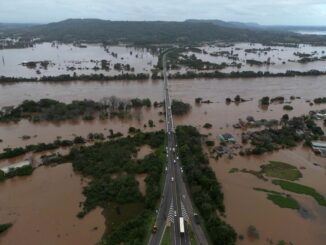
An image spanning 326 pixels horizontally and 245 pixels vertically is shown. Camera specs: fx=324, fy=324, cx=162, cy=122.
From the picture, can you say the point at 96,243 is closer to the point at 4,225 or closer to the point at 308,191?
the point at 4,225

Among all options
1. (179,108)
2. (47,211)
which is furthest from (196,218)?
(179,108)

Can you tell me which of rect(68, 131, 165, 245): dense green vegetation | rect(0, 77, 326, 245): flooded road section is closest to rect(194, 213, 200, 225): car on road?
rect(0, 77, 326, 245): flooded road section

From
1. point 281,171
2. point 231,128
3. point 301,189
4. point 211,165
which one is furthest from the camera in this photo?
point 231,128

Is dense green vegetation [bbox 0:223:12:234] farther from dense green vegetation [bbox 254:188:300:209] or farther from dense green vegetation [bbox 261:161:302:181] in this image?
dense green vegetation [bbox 261:161:302:181]

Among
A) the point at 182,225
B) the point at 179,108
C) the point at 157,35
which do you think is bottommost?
the point at 182,225

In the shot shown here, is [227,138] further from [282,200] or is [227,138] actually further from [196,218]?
[196,218]

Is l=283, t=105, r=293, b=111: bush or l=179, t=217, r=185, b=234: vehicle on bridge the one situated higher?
l=283, t=105, r=293, b=111: bush

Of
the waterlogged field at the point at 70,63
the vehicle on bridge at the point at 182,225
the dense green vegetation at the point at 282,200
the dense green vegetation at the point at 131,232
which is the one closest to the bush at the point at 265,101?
the dense green vegetation at the point at 282,200
